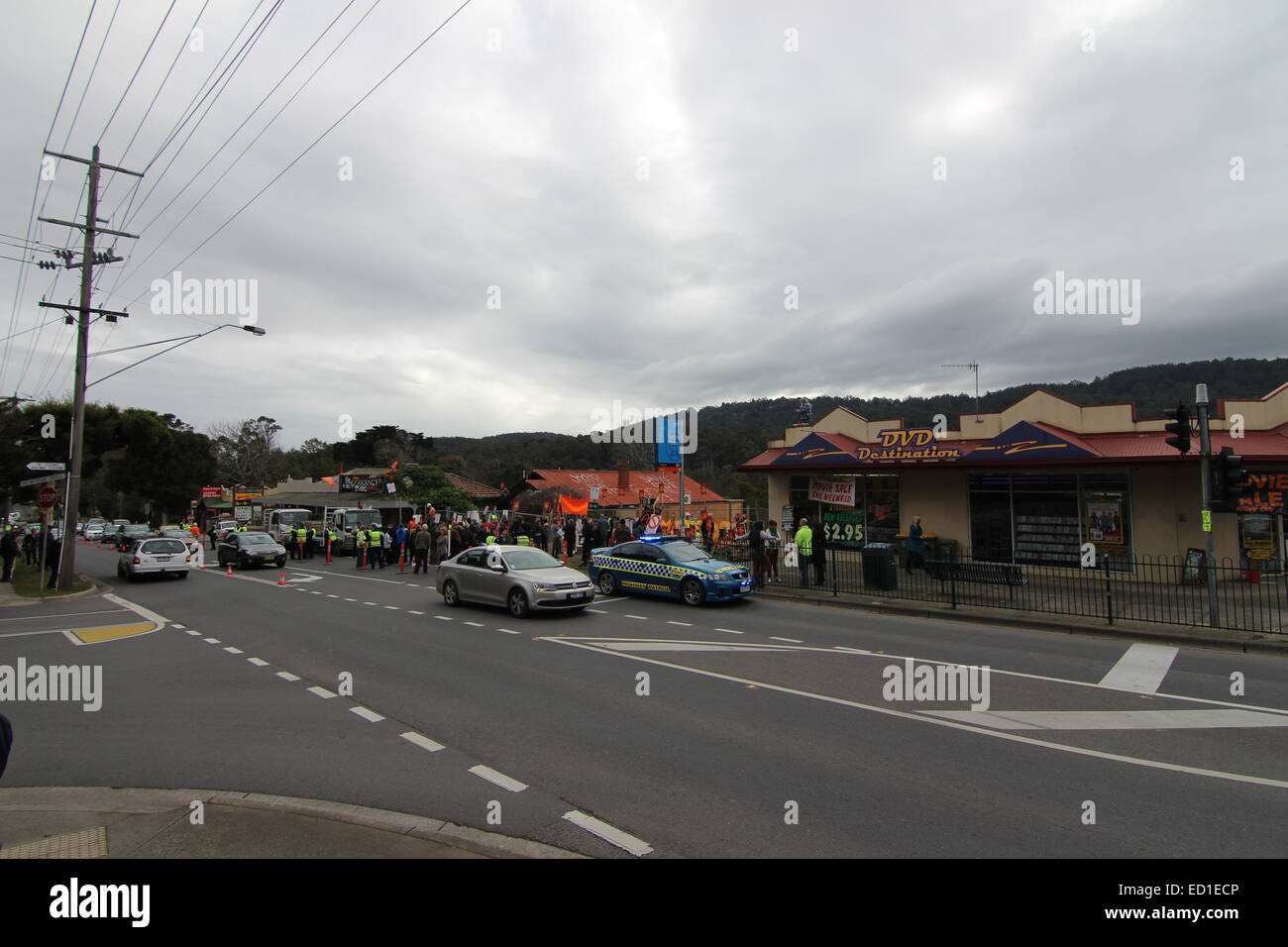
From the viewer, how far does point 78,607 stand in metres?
17.1

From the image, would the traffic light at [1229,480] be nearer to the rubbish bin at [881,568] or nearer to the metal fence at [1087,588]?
the metal fence at [1087,588]

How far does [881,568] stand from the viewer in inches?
654

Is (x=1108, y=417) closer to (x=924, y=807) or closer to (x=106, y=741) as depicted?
(x=924, y=807)

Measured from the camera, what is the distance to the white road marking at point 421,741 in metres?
6.29

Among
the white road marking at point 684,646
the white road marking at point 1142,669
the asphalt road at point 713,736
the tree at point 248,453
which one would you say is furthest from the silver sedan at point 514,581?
the tree at point 248,453

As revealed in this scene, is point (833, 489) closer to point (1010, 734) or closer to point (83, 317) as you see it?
point (1010, 734)

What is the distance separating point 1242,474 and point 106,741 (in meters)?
16.6

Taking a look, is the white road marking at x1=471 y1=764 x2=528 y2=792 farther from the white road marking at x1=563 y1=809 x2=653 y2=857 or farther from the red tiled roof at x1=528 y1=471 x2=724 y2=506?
the red tiled roof at x1=528 y1=471 x2=724 y2=506

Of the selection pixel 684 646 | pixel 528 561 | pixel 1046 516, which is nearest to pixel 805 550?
pixel 528 561

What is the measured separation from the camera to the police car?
15172 mm

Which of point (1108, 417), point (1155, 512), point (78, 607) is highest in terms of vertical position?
point (1108, 417)

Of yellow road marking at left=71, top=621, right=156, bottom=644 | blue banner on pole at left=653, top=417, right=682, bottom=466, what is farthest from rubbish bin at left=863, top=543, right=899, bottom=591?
yellow road marking at left=71, top=621, right=156, bottom=644

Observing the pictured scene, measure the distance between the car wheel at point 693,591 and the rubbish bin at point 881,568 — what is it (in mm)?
4481
